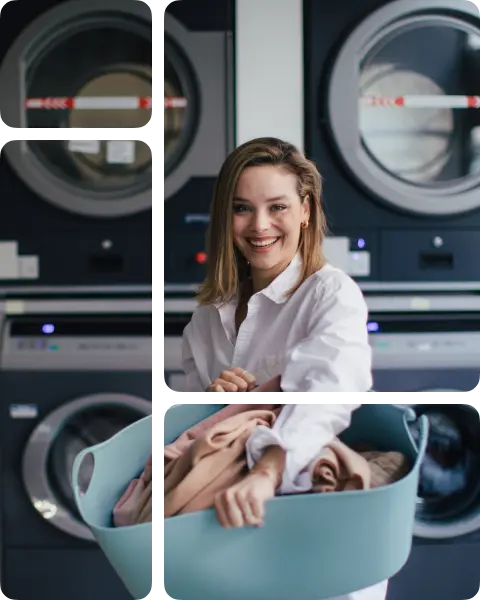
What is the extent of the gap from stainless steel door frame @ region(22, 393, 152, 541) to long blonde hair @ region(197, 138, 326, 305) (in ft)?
1.71

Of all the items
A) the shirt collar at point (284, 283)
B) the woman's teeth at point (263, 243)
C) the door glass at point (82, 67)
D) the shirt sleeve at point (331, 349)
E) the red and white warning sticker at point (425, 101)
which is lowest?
the shirt sleeve at point (331, 349)

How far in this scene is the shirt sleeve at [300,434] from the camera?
1.30 m

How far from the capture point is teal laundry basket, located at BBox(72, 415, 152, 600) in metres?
1.39

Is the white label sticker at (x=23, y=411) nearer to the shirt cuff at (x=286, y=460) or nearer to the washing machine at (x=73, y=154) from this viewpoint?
the washing machine at (x=73, y=154)

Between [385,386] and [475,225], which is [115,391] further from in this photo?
[475,225]

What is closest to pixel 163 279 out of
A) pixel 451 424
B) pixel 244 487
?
pixel 244 487

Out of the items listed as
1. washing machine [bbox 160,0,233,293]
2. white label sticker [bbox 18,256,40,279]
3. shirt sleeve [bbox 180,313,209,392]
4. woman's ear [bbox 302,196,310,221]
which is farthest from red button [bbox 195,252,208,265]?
white label sticker [bbox 18,256,40,279]

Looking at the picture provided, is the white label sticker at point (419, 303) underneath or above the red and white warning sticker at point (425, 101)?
underneath

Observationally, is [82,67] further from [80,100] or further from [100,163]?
[100,163]

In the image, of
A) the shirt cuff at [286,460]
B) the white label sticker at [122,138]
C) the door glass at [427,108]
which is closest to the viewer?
the shirt cuff at [286,460]

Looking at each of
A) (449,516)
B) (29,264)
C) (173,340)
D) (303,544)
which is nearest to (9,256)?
(29,264)

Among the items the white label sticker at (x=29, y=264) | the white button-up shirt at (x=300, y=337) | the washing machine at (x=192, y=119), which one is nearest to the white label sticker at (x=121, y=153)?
the washing machine at (x=192, y=119)

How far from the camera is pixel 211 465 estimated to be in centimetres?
134

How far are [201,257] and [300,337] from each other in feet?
1.02
